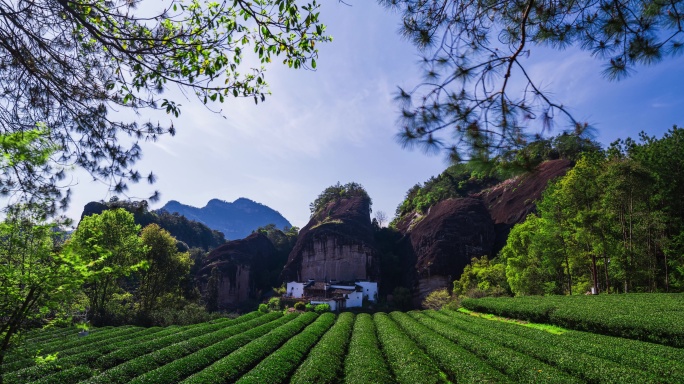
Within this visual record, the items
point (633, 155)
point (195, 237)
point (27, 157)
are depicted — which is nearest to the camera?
point (27, 157)

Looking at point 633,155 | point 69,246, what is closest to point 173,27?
point 69,246

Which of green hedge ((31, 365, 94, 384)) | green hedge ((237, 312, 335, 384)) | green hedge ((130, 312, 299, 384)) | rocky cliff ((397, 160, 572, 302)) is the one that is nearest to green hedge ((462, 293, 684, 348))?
green hedge ((237, 312, 335, 384))

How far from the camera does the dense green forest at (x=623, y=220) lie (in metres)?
18.9

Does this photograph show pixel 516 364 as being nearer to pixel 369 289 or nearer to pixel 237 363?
pixel 237 363

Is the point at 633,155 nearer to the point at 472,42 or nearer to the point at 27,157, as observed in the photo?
the point at 472,42

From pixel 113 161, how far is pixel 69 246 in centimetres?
153

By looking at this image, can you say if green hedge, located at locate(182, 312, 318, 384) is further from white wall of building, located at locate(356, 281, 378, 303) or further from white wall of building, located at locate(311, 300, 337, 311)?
white wall of building, located at locate(356, 281, 378, 303)

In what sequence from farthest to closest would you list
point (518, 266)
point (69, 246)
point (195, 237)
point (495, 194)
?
1. point (195, 237)
2. point (495, 194)
3. point (518, 266)
4. point (69, 246)

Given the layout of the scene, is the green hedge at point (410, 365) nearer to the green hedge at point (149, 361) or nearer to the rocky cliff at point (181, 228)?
the green hedge at point (149, 361)

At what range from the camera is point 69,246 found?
5.46 m

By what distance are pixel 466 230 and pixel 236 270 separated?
3870cm

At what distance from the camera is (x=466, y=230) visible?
49500 mm

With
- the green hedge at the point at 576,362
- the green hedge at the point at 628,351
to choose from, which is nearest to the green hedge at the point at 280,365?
the green hedge at the point at 576,362

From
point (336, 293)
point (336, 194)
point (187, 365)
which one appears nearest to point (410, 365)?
point (187, 365)
